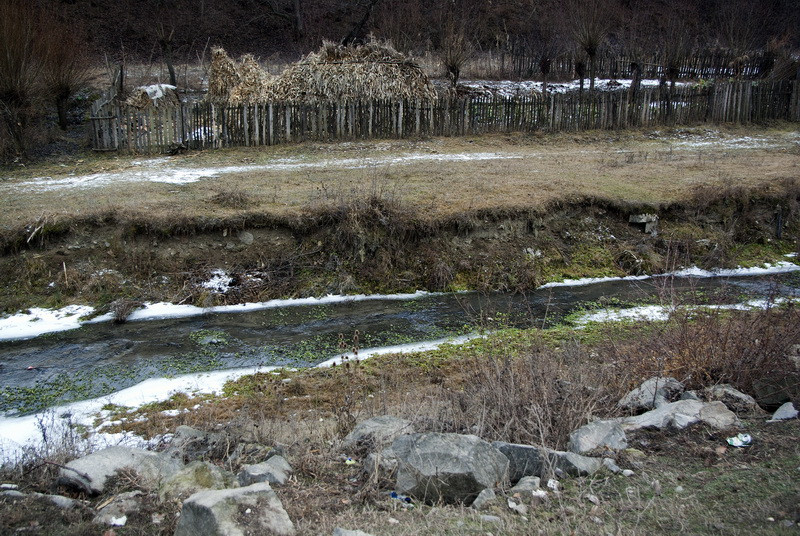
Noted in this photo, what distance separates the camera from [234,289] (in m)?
10.2

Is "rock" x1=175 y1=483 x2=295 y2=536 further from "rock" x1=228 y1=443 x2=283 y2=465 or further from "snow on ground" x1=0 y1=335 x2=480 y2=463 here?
"snow on ground" x1=0 y1=335 x2=480 y2=463

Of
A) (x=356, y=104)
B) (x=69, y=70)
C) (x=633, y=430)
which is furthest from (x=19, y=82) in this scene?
(x=633, y=430)

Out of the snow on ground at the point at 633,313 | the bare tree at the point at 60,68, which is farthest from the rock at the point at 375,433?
the bare tree at the point at 60,68

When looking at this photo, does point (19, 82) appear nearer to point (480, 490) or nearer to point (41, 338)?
point (41, 338)

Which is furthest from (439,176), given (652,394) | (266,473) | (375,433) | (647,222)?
(266,473)

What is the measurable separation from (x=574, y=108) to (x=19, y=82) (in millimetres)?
15211

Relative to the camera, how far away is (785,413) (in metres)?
4.95

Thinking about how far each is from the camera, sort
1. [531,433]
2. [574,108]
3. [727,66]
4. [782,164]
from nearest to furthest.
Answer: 1. [531,433]
2. [782,164]
3. [574,108]
4. [727,66]

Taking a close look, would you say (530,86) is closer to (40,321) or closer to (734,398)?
(40,321)

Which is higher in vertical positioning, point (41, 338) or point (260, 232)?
point (260, 232)

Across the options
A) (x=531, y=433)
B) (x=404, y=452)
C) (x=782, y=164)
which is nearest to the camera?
(x=404, y=452)

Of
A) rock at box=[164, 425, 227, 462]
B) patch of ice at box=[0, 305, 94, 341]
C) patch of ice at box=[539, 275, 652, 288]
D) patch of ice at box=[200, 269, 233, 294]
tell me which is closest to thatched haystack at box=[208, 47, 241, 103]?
patch of ice at box=[200, 269, 233, 294]

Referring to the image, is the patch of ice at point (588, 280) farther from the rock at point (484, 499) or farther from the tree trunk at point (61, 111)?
the tree trunk at point (61, 111)

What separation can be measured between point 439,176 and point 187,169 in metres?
5.82
